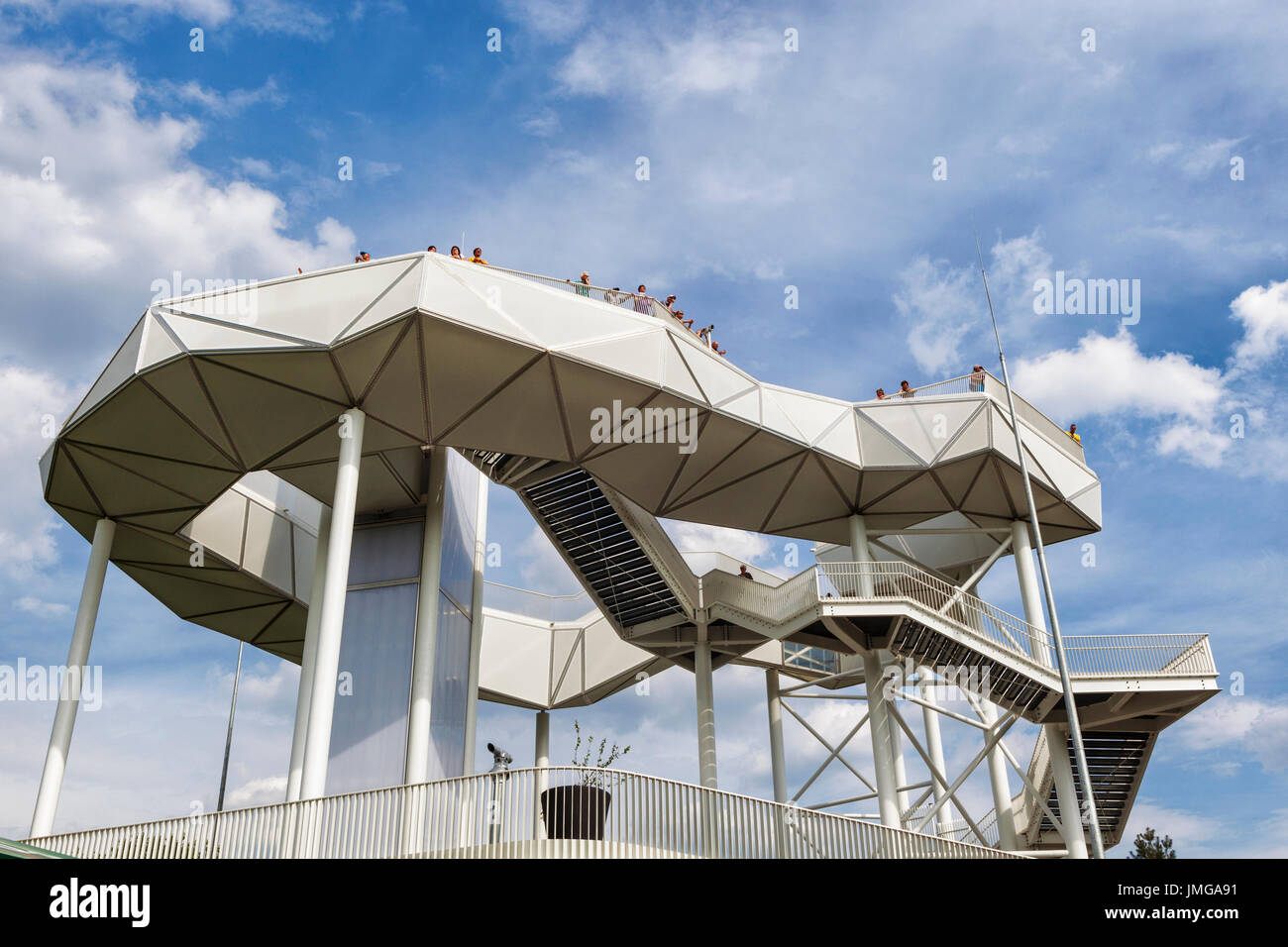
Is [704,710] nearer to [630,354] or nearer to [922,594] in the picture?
[922,594]

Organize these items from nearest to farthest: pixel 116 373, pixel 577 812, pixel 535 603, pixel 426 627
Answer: pixel 577 812, pixel 116 373, pixel 426 627, pixel 535 603

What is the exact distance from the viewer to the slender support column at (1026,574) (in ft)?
84.6

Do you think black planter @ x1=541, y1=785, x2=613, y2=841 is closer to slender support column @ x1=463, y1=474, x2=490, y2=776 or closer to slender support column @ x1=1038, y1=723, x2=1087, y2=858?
slender support column @ x1=463, y1=474, x2=490, y2=776

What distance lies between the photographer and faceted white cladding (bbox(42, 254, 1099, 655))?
62.2ft

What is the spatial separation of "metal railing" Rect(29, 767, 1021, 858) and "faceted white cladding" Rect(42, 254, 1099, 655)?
800 cm

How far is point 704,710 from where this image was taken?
27344 millimetres

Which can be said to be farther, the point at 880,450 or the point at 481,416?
the point at 880,450

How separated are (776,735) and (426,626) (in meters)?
12.3

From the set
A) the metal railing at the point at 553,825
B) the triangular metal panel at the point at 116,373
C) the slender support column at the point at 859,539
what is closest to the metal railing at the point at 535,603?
the slender support column at the point at 859,539

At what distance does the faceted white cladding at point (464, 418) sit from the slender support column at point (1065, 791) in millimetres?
5450

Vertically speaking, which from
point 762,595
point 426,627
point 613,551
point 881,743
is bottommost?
A: point 881,743

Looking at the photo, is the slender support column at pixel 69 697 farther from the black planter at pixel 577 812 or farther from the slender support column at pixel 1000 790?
the slender support column at pixel 1000 790

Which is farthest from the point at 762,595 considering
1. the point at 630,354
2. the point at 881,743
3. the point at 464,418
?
the point at 464,418
